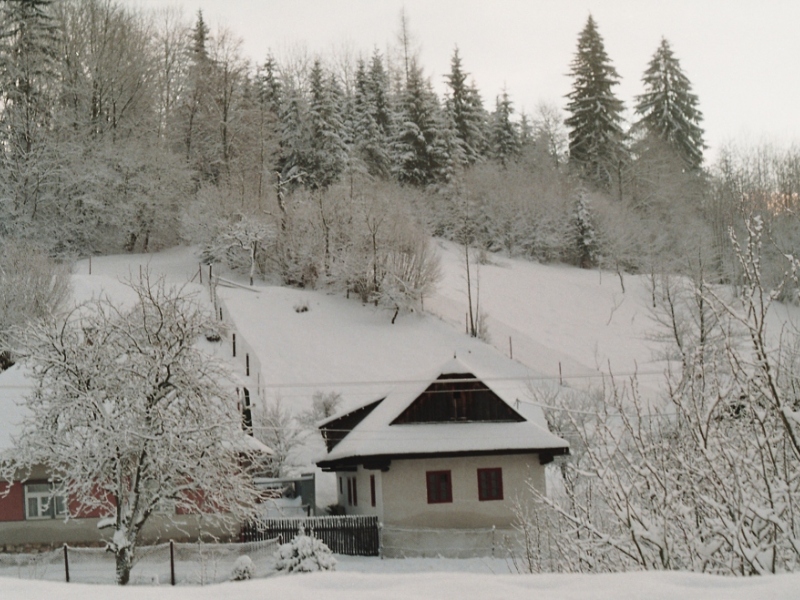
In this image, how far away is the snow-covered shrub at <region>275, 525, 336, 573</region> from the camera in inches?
714

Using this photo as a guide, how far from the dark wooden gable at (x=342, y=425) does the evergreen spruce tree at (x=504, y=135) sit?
4795 cm

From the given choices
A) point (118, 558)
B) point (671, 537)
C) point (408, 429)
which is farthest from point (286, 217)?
point (671, 537)

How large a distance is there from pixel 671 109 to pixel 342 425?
54.6 m

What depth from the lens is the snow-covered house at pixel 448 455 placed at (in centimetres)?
2398

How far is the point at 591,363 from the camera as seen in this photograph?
1577 inches

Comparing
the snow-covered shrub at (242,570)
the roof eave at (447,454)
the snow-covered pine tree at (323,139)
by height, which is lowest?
the snow-covered shrub at (242,570)

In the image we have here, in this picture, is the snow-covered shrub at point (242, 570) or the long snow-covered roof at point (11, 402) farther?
the long snow-covered roof at point (11, 402)

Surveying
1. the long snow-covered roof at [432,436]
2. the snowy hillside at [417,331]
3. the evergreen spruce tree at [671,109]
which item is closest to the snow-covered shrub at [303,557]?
the long snow-covered roof at [432,436]

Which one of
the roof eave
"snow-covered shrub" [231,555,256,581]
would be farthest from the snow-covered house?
"snow-covered shrub" [231,555,256,581]

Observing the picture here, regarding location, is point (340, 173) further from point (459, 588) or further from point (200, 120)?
point (459, 588)

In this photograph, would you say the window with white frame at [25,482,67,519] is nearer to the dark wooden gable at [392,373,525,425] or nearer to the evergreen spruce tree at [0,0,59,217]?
the dark wooden gable at [392,373,525,425]

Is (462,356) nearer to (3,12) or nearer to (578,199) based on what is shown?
(578,199)

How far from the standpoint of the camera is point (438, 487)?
24.5 m

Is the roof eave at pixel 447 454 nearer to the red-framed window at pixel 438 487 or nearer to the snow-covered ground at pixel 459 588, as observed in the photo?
the red-framed window at pixel 438 487
